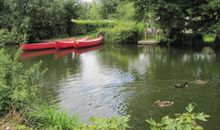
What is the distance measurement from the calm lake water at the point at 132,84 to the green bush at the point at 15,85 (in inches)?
65.8

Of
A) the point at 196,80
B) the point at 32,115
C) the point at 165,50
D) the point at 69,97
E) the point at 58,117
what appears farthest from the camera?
the point at 165,50

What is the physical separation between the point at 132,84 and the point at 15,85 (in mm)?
8244

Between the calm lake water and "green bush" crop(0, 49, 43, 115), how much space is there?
5.49 ft

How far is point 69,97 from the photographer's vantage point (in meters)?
12.3

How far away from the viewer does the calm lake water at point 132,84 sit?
10789mm

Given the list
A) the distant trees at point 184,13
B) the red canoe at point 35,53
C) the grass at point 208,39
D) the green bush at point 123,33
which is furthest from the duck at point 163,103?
the green bush at point 123,33

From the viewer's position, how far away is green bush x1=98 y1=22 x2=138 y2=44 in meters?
31.7

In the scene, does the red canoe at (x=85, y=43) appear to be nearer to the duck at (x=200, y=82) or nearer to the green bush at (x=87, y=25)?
the green bush at (x=87, y=25)

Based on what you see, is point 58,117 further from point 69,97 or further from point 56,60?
point 56,60

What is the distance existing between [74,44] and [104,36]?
266 inches

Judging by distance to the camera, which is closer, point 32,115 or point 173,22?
point 32,115

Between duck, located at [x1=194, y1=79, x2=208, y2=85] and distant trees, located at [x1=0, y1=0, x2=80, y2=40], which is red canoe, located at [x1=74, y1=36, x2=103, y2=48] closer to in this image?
distant trees, located at [x1=0, y1=0, x2=80, y2=40]

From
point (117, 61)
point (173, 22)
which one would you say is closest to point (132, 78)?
point (117, 61)

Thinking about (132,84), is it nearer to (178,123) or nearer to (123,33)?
(178,123)
